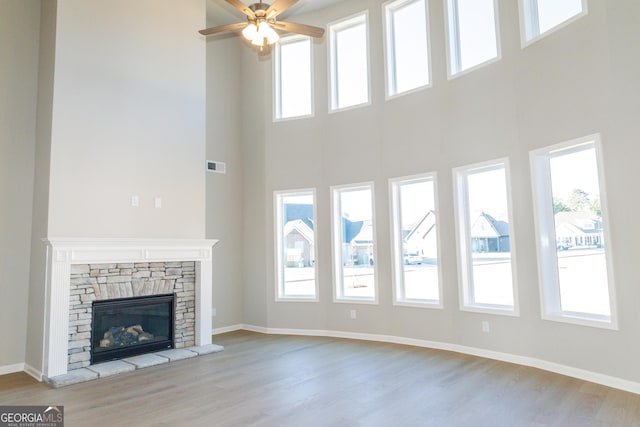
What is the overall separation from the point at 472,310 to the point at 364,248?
1.84 meters

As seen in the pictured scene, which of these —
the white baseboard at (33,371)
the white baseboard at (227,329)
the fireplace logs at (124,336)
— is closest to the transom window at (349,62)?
the white baseboard at (227,329)

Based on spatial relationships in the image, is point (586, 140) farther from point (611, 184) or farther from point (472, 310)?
point (472, 310)

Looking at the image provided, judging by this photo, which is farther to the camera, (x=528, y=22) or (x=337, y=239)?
(x=337, y=239)

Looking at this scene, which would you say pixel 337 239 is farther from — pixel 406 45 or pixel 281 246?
pixel 406 45

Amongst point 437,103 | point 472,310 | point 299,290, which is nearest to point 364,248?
point 299,290

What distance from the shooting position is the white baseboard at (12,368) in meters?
4.70

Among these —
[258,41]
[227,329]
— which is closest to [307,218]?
[227,329]

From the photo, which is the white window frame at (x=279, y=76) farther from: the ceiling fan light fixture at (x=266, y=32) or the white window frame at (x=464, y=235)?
the white window frame at (x=464, y=235)

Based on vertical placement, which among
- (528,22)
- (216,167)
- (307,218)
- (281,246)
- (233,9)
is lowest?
(281,246)

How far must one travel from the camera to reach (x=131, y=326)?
5301 millimetres

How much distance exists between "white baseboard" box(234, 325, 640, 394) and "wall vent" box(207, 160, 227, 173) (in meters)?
2.73

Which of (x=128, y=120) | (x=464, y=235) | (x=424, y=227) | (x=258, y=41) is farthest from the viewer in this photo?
(x=424, y=227)

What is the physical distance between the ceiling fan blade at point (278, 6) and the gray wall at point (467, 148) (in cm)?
259

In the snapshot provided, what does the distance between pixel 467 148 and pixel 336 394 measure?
3.42m
